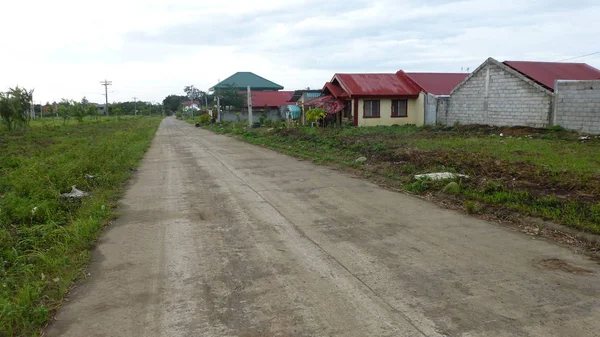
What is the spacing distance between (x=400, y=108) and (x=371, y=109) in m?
2.22

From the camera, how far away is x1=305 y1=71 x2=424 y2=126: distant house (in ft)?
99.7

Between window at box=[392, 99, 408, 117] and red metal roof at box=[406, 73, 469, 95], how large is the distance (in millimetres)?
1675

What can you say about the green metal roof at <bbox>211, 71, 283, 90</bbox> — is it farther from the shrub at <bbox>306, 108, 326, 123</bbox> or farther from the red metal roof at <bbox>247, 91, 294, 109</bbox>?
the shrub at <bbox>306, 108, 326, 123</bbox>

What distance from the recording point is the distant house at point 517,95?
63.3 feet

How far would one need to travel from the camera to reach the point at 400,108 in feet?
103

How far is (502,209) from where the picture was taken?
7.41 m

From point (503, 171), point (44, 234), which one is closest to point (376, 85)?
point (503, 171)

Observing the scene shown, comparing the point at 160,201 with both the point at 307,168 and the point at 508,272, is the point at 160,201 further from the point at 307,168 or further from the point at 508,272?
the point at 508,272

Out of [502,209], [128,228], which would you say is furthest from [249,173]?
[502,209]

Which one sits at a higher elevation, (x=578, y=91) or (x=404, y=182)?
(x=578, y=91)

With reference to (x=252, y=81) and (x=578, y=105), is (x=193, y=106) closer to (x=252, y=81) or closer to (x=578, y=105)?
(x=252, y=81)

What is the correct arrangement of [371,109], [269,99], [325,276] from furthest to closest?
1. [269,99]
2. [371,109]
3. [325,276]

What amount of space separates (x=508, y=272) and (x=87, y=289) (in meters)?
4.52

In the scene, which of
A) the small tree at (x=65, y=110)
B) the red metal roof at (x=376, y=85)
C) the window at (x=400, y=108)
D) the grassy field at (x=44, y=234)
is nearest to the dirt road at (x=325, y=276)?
the grassy field at (x=44, y=234)
